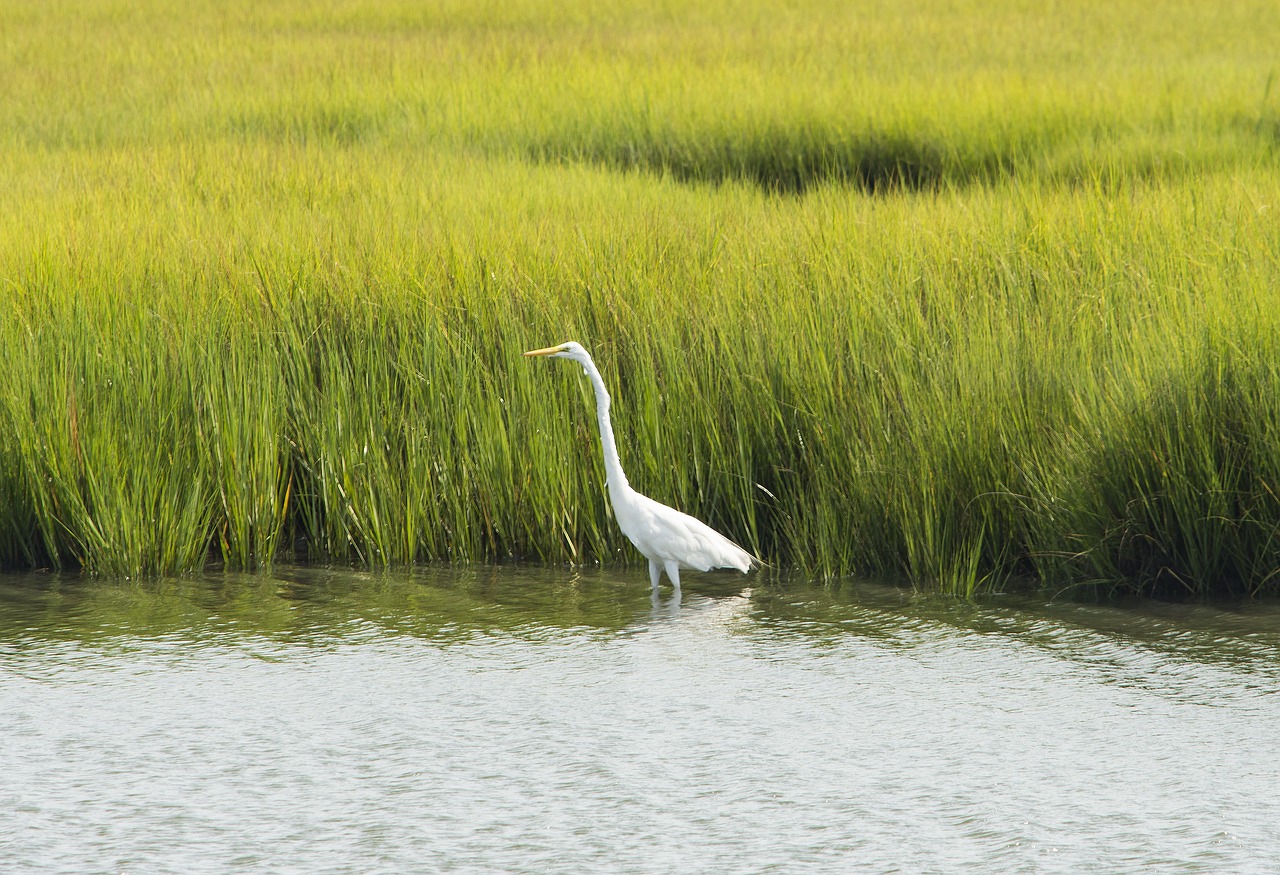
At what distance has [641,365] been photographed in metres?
4.75

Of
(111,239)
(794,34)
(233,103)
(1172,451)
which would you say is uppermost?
(794,34)

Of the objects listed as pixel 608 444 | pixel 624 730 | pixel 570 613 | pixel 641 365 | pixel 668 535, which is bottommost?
pixel 624 730

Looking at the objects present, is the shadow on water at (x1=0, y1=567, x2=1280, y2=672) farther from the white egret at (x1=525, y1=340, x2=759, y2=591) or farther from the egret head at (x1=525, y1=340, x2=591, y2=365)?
the egret head at (x1=525, y1=340, x2=591, y2=365)

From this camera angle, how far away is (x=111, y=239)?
5.80 m

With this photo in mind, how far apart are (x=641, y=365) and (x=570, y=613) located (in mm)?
1034

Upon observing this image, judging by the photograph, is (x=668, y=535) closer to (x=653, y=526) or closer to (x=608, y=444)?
(x=653, y=526)

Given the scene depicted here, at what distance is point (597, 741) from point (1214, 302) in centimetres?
234

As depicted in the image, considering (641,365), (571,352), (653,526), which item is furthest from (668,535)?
(641,365)

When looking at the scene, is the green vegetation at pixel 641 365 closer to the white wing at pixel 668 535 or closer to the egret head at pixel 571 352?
the white wing at pixel 668 535

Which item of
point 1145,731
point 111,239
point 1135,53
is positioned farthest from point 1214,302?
point 1135,53

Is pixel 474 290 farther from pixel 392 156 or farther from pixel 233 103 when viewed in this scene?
pixel 233 103

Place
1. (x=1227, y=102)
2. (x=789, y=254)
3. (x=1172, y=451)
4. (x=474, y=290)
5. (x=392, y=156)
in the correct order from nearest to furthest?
1. (x=1172, y=451)
2. (x=474, y=290)
3. (x=789, y=254)
4. (x=392, y=156)
5. (x=1227, y=102)

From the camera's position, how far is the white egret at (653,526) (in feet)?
13.3

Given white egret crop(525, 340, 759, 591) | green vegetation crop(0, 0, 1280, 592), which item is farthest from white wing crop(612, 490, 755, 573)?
green vegetation crop(0, 0, 1280, 592)
